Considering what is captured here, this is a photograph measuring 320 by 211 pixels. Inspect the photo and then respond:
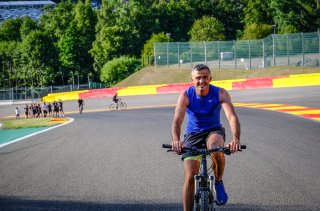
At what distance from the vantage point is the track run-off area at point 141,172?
6.39m

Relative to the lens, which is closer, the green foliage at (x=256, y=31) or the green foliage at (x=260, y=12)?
the green foliage at (x=256, y=31)

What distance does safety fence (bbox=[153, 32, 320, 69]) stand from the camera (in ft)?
113

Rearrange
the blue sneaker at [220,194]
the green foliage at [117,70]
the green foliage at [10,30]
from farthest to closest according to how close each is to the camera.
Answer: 1. the green foliage at [10,30]
2. the green foliage at [117,70]
3. the blue sneaker at [220,194]

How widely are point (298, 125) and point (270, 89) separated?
17.3m

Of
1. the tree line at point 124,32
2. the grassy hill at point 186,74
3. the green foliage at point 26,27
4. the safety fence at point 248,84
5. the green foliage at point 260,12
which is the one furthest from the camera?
the green foliage at point 26,27

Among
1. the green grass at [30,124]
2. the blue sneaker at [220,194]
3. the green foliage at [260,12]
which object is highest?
the green foliage at [260,12]

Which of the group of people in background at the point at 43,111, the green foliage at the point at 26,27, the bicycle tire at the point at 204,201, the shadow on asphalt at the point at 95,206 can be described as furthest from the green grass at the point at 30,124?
the green foliage at the point at 26,27

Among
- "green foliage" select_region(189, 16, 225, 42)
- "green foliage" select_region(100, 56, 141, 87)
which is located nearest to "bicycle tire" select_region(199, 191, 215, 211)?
"green foliage" select_region(100, 56, 141, 87)

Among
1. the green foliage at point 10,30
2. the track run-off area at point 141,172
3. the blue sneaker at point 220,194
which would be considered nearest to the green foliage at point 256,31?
the track run-off area at point 141,172

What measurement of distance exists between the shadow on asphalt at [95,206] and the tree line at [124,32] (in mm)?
72293

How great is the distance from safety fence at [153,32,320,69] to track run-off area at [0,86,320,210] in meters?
20.6

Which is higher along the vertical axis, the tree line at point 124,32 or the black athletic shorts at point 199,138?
the tree line at point 124,32

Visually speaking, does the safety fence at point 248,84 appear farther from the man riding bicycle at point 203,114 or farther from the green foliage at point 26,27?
the green foliage at point 26,27

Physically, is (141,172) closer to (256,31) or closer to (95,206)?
(95,206)
